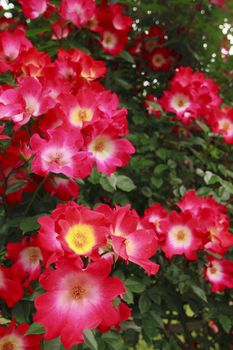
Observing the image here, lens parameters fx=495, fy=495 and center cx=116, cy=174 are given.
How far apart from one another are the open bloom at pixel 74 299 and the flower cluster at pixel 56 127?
0.83 ft

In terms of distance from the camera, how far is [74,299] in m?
0.78

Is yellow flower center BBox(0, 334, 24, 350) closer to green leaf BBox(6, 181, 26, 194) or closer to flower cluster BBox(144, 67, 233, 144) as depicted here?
green leaf BBox(6, 181, 26, 194)

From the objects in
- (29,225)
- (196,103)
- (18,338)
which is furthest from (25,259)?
(196,103)

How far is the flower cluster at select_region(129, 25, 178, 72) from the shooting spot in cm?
195

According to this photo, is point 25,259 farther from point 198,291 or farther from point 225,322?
point 225,322

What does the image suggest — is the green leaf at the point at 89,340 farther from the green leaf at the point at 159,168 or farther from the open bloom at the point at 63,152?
the green leaf at the point at 159,168

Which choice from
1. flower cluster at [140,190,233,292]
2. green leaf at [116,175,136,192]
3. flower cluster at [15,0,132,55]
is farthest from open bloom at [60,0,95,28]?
flower cluster at [140,190,233,292]

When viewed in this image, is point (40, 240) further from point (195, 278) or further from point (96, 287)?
point (195, 278)

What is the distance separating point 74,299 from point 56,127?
1.32 feet

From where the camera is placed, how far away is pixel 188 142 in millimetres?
1678

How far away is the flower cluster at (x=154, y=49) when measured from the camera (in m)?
1.95

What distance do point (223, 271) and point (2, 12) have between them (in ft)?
3.78

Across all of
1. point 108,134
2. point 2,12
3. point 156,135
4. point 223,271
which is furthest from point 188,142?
point 2,12

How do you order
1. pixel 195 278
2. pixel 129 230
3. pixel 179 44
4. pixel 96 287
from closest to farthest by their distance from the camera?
pixel 96 287
pixel 129 230
pixel 195 278
pixel 179 44
